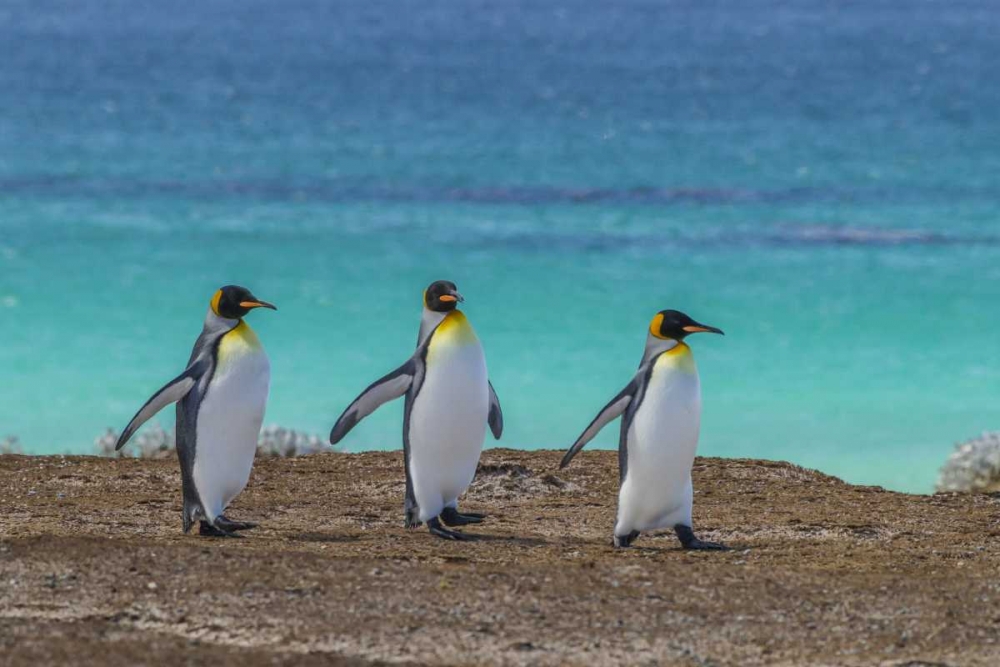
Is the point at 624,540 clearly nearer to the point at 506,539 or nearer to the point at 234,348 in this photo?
the point at 506,539

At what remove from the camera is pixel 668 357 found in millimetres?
7957

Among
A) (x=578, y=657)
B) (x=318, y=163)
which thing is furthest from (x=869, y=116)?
(x=578, y=657)

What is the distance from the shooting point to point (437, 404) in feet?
27.1

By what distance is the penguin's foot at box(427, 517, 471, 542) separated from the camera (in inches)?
315

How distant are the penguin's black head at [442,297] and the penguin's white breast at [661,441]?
0.99 metres

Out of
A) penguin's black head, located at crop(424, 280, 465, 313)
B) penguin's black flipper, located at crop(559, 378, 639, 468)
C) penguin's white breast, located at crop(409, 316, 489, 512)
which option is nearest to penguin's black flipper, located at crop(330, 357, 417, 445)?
penguin's white breast, located at crop(409, 316, 489, 512)

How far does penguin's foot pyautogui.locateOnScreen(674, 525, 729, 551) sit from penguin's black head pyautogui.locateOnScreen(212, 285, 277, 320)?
206 cm

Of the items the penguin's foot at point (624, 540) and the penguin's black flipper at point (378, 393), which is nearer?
the penguin's foot at point (624, 540)

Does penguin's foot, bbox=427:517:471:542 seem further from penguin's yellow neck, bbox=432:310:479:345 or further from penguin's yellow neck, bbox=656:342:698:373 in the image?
penguin's yellow neck, bbox=656:342:698:373

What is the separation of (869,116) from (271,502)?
41.4 meters

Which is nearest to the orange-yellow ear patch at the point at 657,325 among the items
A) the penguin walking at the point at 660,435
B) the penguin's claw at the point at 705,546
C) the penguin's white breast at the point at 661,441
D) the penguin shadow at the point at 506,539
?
the penguin walking at the point at 660,435

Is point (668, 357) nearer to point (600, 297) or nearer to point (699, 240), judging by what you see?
point (600, 297)

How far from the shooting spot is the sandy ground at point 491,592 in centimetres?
605

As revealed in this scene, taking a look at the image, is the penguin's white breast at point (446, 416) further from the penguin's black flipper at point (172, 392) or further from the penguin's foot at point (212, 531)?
the penguin's black flipper at point (172, 392)
